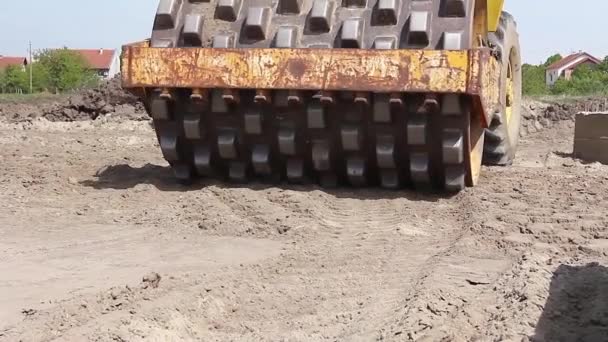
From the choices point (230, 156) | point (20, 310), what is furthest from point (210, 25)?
point (20, 310)

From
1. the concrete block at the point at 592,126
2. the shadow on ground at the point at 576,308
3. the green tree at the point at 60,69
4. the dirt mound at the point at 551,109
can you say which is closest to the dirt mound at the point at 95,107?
the dirt mound at the point at 551,109

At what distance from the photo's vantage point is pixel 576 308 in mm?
3785

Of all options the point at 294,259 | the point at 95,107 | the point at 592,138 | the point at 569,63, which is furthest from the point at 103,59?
the point at 294,259

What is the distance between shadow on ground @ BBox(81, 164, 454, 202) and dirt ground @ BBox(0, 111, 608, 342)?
0.02 metres

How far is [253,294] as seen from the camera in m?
4.20

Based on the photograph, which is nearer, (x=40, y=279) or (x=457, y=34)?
(x=40, y=279)

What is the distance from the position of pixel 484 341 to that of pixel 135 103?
44.7ft

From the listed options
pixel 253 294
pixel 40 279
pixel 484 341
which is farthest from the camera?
pixel 40 279

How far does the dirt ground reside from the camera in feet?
11.9

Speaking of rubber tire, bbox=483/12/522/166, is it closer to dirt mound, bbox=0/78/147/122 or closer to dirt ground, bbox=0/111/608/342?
dirt ground, bbox=0/111/608/342

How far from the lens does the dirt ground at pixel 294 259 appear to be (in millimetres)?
3641

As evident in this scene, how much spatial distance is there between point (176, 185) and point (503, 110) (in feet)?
9.53

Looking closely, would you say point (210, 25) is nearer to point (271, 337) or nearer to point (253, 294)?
point (253, 294)

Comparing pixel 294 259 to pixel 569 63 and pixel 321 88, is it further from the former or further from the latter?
pixel 569 63
